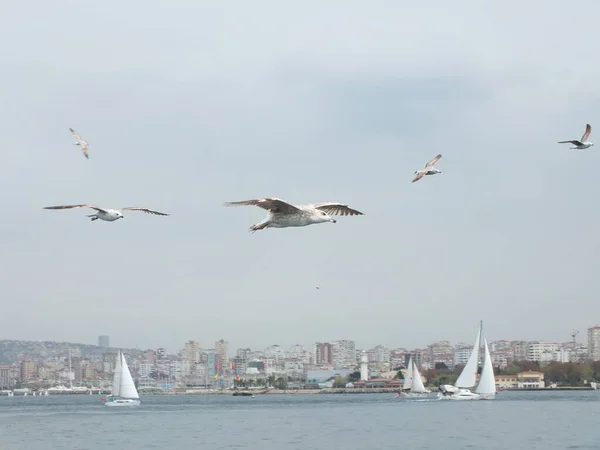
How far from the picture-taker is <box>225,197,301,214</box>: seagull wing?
85.1ft

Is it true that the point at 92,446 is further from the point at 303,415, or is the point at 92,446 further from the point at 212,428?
the point at 303,415

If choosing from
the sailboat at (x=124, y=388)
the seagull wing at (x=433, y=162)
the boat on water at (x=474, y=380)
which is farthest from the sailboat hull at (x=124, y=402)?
the seagull wing at (x=433, y=162)

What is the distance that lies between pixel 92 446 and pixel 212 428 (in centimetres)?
1671

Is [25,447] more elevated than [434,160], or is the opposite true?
[434,160]

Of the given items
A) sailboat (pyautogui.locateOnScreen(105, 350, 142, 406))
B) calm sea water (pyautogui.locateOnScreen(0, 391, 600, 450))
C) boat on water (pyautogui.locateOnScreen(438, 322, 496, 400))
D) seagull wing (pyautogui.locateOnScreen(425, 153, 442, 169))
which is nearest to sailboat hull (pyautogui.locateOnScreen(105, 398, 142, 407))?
sailboat (pyautogui.locateOnScreen(105, 350, 142, 406))

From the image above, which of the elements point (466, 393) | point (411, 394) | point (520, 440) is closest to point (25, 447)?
point (520, 440)

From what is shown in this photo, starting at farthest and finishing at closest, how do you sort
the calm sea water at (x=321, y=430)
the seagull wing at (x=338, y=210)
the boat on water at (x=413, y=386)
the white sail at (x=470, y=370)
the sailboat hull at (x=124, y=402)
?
the boat on water at (x=413, y=386), the sailboat hull at (x=124, y=402), the white sail at (x=470, y=370), the calm sea water at (x=321, y=430), the seagull wing at (x=338, y=210)

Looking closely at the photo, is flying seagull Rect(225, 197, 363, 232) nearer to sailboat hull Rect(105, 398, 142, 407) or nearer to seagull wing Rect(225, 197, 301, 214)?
seagull wing Rect(225, 197, 301, 214)

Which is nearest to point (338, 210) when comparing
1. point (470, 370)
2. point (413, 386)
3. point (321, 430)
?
point (321, 430)

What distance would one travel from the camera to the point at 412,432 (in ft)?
230

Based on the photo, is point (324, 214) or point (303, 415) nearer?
point (324, 214)

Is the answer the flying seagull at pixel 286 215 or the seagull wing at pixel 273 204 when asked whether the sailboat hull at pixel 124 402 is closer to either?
the flying seagull at pixel 286 215

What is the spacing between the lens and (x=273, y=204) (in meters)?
26.3

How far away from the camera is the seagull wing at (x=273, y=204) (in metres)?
25.9
